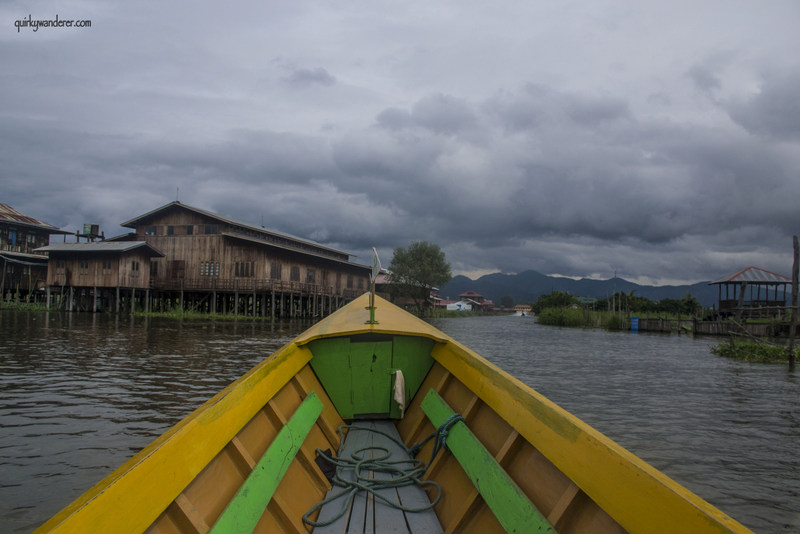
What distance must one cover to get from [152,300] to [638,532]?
38.2 m

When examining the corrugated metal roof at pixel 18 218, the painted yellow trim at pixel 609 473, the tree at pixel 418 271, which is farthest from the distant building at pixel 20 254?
the painted yellow trim at pixel 609 473

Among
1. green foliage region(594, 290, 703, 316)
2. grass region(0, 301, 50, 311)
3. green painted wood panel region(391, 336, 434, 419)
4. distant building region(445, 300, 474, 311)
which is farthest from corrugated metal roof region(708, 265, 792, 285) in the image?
distant building region(445, 300, 474, 311)

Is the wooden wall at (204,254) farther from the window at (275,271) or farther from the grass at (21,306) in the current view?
the grass at (21,306)

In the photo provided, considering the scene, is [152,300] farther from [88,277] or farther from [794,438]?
[794,438]

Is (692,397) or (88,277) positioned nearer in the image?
(692,397)

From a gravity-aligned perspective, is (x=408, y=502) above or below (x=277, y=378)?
below

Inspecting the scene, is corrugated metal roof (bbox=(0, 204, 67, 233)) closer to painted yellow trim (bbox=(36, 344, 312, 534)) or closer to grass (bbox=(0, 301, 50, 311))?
grass (bbox=(0, 301, 50, 311))

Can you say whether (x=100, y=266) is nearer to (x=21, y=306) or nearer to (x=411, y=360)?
(x=21, y=306)

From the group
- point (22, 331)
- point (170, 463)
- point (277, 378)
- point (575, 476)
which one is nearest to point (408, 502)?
point (277, 378)

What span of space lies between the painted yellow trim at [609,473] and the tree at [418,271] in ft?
163

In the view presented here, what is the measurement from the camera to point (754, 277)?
104 ft

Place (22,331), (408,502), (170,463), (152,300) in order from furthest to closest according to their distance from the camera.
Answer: (152,300), (22,331), (408,502), (170,463)

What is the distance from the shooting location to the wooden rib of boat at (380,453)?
1.64 meters

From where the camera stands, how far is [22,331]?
16953mm
